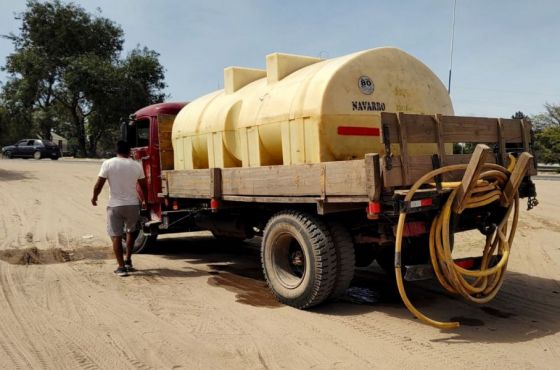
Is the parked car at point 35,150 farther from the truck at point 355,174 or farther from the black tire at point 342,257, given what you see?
the black tire at point 342,257

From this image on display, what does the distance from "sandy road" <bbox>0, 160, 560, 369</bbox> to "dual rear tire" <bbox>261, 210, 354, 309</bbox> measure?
184 millimetres

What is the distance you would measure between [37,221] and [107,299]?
6483 millimetres

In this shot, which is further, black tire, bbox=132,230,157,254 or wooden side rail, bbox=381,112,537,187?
black tire, bbox=132,230,157,254

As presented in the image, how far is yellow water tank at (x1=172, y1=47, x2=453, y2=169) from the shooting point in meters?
5.18

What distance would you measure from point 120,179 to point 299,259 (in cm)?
282

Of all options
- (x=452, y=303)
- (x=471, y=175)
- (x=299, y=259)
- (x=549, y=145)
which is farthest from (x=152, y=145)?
(x=549, y=145)

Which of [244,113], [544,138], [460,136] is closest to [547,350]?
[460,136]

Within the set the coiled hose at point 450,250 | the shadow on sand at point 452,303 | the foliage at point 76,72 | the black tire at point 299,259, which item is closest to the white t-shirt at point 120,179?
the shadow on sand at point 452,303

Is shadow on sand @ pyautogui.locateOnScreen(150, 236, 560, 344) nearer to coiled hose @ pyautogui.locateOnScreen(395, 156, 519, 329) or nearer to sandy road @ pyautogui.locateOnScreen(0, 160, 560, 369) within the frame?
sandy road @ pyautogui.locateOnScreen(0, 160, 560, 369)

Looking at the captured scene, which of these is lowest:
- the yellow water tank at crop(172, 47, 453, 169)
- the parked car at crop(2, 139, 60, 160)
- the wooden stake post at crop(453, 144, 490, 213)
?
the wooden stake post at crop(453, 144, 490, 213)

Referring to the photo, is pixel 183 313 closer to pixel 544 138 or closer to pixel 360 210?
pixel 360 210

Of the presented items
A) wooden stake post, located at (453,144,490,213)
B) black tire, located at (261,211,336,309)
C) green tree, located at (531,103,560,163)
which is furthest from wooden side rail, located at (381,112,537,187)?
green tree, located at (531,103,560,163)

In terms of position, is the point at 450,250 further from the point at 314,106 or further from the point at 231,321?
the point at 231,321

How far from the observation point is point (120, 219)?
22.4ft
